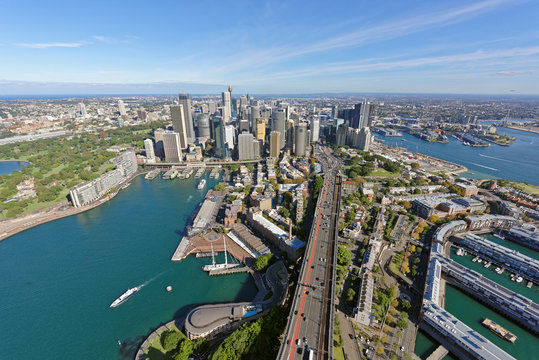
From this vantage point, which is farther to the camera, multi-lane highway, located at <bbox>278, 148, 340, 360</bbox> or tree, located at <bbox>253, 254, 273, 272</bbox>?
tree, located at <bbox>253, 254, 273, 272</bbox>

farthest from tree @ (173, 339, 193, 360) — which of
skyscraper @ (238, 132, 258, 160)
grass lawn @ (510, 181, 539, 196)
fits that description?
grass lawn @ (510, 181, 539, 196)

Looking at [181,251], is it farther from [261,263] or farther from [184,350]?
[184,350]

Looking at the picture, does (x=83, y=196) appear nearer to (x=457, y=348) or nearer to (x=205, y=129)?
(x=205, y=129)

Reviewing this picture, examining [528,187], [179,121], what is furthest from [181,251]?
[528,187]

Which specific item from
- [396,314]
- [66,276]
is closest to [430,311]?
[396,314]

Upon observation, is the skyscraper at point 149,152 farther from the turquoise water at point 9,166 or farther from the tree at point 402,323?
the tree at point 402,323

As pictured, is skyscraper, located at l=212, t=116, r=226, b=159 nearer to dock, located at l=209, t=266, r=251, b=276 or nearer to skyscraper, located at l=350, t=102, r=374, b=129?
dock, located at l=209, t=266, r=251, b=276
